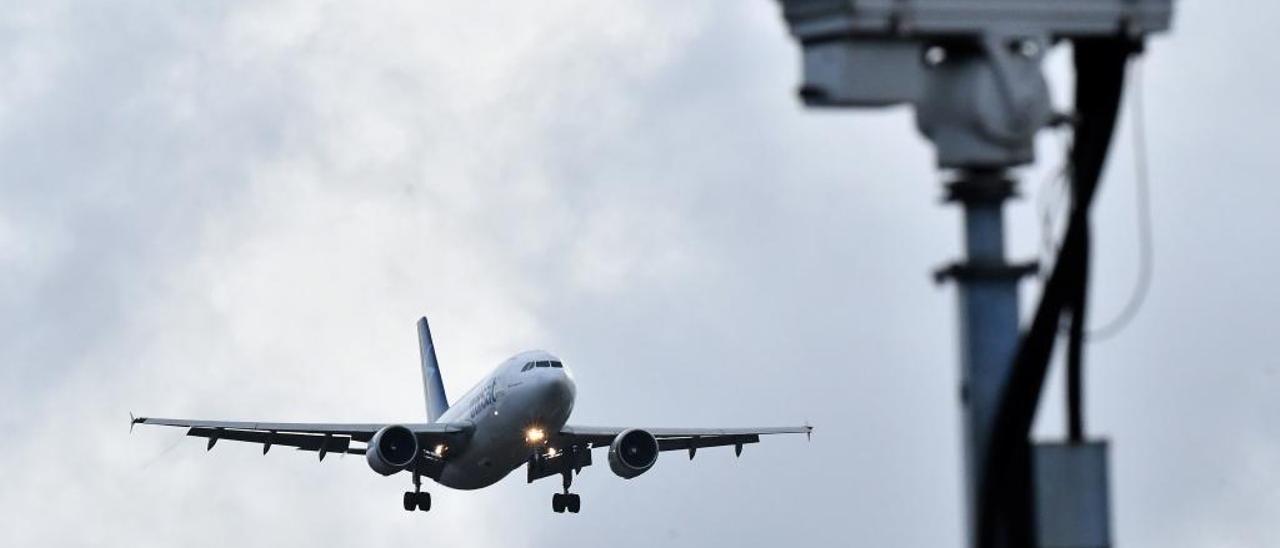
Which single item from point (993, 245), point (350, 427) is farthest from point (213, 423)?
point (993, 245)

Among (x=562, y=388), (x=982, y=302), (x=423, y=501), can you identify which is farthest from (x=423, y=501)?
(x=982, y=302)

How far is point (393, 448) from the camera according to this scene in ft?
267

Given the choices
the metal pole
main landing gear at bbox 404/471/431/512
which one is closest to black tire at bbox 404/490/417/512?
main landing gear at bbox 404/471/431/512

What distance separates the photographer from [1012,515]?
11.3 metres

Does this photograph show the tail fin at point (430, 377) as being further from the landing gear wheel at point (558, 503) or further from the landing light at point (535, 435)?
the landing light at point (535, 435)

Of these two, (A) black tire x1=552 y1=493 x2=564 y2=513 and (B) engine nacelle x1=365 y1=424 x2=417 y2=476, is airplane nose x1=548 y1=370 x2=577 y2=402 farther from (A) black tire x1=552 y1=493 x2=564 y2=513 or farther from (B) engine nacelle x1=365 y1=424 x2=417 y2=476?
(A) black tire x1=552 y1=493 x2=564 y2=513

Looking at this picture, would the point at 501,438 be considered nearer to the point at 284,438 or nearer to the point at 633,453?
the point at 633,453

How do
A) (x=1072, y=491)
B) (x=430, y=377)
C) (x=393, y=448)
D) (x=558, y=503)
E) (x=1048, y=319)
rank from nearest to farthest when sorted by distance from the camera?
1. (x=1048, y=319)
2. (x=1072, y=491)
3. (x=393, y=448)
4. (x=558, y=503)
5. (x=430, y=377)

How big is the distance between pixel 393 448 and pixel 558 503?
26.6ft

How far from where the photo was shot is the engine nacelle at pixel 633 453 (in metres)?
81.8

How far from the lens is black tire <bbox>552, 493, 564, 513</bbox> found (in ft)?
285

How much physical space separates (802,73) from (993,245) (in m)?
1.36

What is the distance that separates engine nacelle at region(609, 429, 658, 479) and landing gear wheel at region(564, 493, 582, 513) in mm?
5152

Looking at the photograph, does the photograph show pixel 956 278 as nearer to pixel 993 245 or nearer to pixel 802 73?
pixel 993 245
